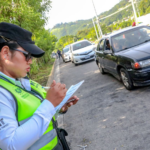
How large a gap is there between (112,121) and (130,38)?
3195 mm

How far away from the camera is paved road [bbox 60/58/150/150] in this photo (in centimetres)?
315

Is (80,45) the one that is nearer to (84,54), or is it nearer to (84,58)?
(84,54)

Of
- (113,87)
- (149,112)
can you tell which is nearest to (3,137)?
(149,112)

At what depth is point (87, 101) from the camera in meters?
5.60

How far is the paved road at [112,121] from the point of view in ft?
10.3

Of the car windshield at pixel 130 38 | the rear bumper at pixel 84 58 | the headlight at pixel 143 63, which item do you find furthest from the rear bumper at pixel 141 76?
the rear bumper at pixel 84 58

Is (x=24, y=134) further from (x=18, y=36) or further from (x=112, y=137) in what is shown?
(x=112, y=137)

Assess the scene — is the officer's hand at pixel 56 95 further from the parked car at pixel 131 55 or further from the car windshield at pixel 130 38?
the car windshield at pixel 130 38

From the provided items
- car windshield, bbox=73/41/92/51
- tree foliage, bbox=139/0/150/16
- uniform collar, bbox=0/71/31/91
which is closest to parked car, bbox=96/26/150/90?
uniform collar, bbox=0/71/31/91

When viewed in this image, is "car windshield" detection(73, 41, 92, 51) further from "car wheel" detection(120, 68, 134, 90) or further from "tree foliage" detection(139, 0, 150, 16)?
"tree foliage" detection(139, 0, 150, 16)

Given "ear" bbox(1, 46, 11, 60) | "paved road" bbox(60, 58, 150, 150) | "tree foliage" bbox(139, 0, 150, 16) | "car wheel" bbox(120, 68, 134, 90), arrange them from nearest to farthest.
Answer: "ear" bbox(1, 46, 11, 60)
"paved road" bbox(60, 58, 150, 150)
"car wheel" bbox(120, 68, 134, 90)
"tree foliage" bbox(139, 0, 150, 16)

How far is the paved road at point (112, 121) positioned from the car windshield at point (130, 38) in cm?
134

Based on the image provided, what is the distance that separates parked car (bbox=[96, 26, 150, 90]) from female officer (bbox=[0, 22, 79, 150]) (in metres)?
3.74

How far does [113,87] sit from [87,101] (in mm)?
1178
